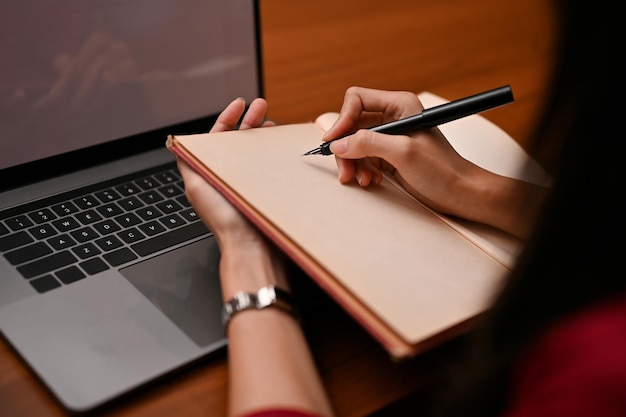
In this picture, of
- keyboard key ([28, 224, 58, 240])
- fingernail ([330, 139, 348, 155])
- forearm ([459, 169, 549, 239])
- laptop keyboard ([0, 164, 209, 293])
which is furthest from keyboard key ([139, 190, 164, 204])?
forearm ([459, 169, 549, 239])

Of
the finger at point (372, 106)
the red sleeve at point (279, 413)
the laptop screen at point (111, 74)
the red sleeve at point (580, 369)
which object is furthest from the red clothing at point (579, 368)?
the laptop screen at point (111, 74)

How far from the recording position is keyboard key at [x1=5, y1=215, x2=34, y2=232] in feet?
2.27

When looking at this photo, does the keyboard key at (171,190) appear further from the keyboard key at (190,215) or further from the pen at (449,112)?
the pen at (449,112)

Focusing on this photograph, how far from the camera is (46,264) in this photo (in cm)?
64

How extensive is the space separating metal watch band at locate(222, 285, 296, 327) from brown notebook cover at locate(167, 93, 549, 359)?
0.16 feet

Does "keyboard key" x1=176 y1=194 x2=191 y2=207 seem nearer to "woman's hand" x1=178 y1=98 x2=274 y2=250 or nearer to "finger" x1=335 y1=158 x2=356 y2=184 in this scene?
"woman's hand" x1=178 y1=98 x2=274 y2=250

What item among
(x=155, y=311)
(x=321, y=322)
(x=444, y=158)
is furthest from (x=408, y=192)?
(x=155, y=311)

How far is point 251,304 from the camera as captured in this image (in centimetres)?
57

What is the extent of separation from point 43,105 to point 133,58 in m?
0.12

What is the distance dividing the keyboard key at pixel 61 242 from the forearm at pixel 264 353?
16 centimetres

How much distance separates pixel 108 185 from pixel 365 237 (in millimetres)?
344

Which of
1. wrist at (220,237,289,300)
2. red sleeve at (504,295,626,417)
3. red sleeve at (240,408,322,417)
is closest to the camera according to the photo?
red sleeve at (504,295,626,417)

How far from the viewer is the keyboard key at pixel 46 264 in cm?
63

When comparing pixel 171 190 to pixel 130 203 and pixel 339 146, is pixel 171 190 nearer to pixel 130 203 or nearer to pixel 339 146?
A: pixel 130 203
